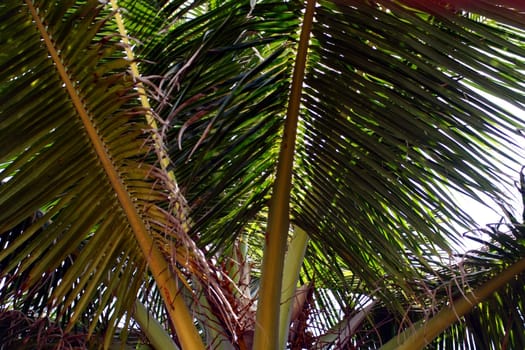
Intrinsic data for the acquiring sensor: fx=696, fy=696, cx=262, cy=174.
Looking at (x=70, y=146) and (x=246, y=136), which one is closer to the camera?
(x=70, y=146)

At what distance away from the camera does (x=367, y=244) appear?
5.82 feet

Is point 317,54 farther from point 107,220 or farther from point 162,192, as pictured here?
point 107,220

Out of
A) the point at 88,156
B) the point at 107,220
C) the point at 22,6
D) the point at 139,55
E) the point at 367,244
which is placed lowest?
the point at 367,244

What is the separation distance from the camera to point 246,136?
64.3 inches

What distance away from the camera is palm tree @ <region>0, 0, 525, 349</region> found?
1406 mm

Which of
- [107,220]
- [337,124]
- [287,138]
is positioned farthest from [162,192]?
[337,124]

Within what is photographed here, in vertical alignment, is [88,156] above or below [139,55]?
below

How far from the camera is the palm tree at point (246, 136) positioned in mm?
1406

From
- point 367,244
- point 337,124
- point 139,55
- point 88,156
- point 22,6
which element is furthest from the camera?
point 139,55

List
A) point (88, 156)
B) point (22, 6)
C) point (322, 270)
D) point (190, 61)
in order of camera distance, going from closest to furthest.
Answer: point (190, 61) < point (22, 6) < point (88, 156) < point (322, 270)

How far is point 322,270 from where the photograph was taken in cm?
249

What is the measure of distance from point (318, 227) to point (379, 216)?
18 cm

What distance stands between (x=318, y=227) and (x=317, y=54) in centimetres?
47

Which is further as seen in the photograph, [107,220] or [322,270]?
[322,270]
